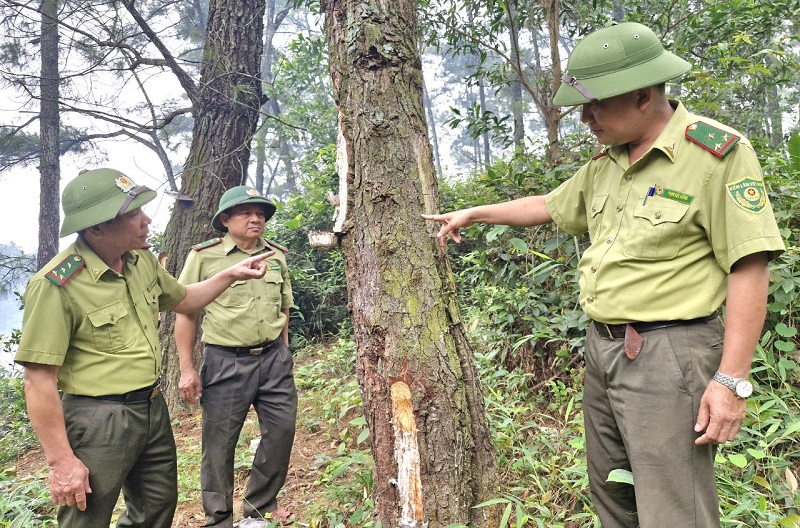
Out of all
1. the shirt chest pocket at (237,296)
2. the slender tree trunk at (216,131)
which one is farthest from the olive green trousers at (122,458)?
the slender tree trunk at (216,131)

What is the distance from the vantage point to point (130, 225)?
2.44 m

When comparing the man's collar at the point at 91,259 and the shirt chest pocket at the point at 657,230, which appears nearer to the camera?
the shirt chest pocket at the point at 657,230

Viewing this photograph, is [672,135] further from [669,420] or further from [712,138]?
[669,420]

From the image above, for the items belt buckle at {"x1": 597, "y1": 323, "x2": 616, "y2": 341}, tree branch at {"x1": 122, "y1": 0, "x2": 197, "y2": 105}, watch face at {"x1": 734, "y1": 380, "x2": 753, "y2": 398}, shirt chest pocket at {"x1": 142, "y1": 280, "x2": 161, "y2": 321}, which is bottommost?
watch face at {"x1": 734, "y1": 380, "x2": 753, "y2": 398}

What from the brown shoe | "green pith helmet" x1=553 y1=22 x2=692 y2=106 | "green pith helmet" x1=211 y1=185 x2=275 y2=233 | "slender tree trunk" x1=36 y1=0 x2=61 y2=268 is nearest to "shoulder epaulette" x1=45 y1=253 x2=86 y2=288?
"green pith helmet" x1=211 y1=185 x2=275 y2=233

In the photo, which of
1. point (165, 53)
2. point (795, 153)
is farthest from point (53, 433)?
point (795, 153)

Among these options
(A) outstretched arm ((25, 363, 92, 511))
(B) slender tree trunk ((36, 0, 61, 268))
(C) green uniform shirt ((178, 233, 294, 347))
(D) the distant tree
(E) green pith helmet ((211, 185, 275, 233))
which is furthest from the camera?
(D) the distant tree

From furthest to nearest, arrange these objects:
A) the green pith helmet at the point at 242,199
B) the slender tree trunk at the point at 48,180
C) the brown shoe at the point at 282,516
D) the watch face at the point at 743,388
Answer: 1. the slender tree trunk at the point at 48,180
2. the green pith helmet at the point at 242,199
3. the brown shoe at the point at 282,516
4. the watch face at the point at 743,388

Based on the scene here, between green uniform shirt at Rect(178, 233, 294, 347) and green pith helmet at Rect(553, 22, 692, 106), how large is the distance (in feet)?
7.64

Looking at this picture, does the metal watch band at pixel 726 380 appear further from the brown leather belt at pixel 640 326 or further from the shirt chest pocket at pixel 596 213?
the shirt chest pocket at pixel 596 213

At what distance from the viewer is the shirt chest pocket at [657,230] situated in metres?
1.59

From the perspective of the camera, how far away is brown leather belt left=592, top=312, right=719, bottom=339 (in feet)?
5.29

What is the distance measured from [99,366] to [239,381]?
1008 mm

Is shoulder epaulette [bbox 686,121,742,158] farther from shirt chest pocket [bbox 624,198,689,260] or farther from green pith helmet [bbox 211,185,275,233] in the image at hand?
green pith helmet [bbox 211,185,275,233]
